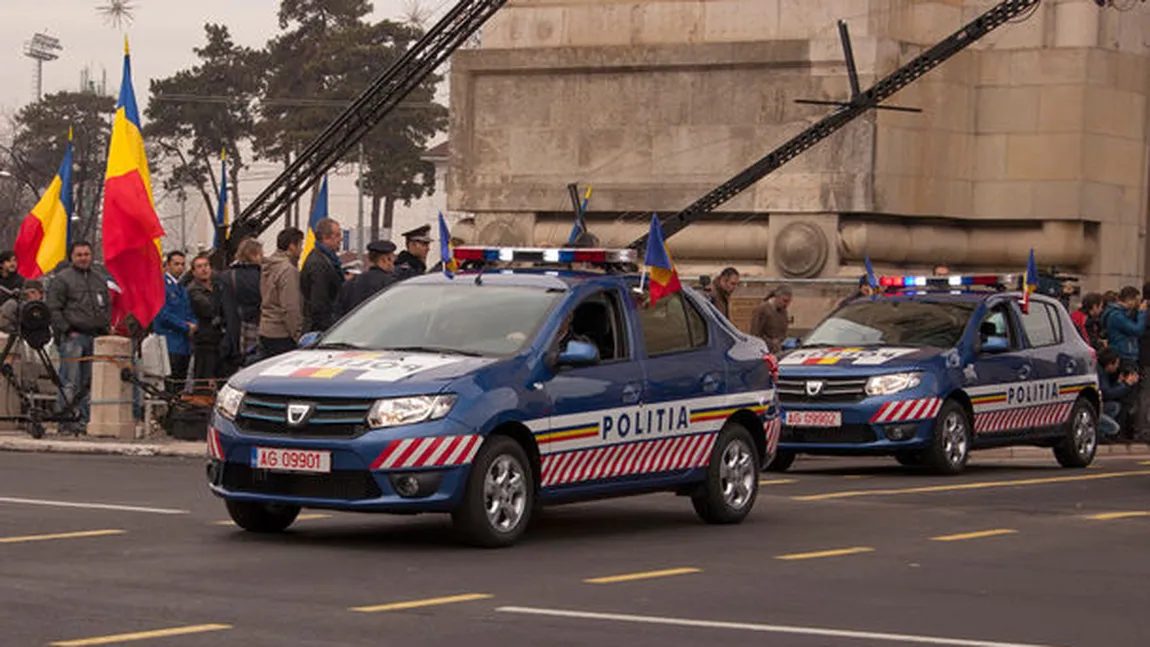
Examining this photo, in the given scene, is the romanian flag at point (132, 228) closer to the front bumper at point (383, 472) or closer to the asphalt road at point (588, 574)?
the asphalt road at point (588, 574)

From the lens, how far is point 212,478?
14.4 m

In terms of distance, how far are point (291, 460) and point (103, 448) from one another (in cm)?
864

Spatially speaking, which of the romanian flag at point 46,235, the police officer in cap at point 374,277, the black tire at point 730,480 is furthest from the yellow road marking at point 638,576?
the romanian flag at point 46,235

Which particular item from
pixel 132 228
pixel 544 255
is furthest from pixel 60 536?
pixel 132 228

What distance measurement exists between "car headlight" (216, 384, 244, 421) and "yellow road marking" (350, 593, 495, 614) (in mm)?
2876

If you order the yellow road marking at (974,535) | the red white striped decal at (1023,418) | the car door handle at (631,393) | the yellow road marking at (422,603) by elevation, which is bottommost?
the yellow road marking at (974,535)

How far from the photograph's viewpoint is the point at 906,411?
70.0 feet

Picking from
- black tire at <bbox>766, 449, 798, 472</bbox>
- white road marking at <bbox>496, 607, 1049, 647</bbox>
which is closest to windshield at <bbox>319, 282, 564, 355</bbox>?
white road marking at <bbox>496, 607, 1049, 647</bbox>

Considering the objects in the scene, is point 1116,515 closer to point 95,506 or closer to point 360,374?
point 360,374

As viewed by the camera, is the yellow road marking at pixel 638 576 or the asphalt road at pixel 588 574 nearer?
the asphalt road at pixel 588 574

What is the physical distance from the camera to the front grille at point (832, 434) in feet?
70.1

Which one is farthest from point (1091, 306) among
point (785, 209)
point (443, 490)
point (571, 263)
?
point (443, 490)

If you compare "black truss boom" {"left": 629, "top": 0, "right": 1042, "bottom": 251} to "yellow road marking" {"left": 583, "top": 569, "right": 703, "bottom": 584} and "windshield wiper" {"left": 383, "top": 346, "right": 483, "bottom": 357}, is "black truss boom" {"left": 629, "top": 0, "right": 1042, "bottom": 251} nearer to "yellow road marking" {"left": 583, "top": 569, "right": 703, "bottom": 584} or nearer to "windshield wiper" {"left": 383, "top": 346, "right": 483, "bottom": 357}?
"windshield wiper" {"left": 383, "top": 346, "right": 483, "bottom": 357}

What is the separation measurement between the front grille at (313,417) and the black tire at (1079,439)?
37.3ft
